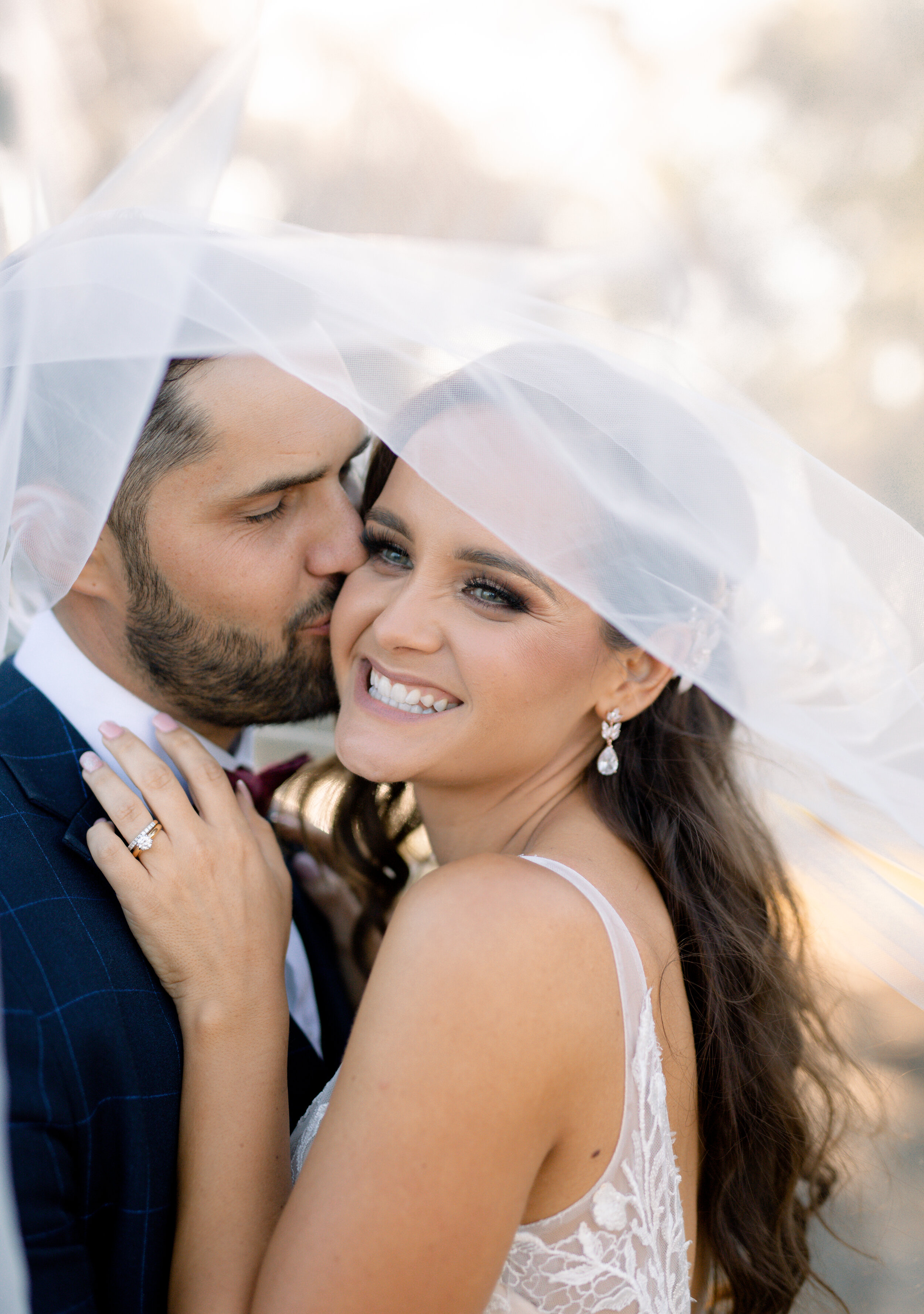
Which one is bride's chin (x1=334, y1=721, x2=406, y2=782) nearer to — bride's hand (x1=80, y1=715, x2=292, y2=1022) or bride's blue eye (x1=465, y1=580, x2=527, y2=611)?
bride's hand (x1=80, y1=715, x2=292, y2=1022)

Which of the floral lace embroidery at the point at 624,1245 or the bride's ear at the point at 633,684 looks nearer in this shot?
the floral lace embroidery at the point at 624,1245

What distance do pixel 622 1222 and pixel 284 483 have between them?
1607 mm

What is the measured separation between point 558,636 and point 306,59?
1.13 metres

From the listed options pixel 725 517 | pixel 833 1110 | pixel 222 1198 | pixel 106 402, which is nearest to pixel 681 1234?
pixel 833 1110

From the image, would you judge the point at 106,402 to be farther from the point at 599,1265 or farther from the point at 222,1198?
the point at 599,1265

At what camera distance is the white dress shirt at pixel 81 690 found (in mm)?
2129

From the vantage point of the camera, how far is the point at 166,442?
7.19ft

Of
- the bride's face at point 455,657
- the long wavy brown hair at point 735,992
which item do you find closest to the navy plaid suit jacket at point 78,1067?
the bride's face at point 455,657

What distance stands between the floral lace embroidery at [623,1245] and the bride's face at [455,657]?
2.04 feet

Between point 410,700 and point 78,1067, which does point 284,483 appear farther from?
point 78,1067

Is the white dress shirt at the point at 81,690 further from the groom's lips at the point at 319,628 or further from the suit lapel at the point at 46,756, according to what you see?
the groom's lips at the point at 319,628

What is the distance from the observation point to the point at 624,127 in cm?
192

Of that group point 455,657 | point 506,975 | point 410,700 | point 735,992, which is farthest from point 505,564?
point 735,992

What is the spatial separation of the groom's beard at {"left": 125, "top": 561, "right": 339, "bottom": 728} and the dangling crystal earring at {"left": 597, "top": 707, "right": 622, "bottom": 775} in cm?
72
